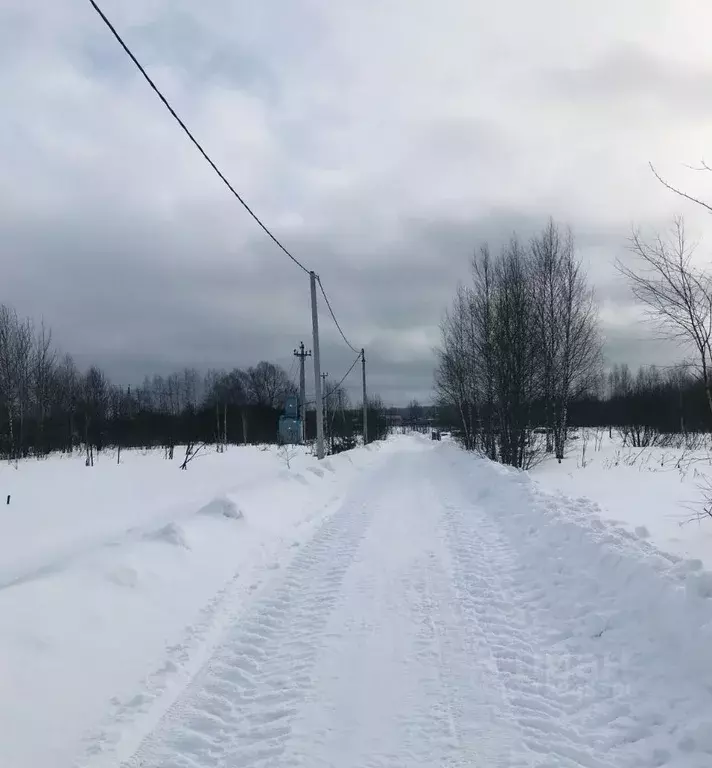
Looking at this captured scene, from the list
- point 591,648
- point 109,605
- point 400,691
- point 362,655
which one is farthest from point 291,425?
point 400,691

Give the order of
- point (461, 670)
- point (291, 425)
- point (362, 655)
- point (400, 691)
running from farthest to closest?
1. point (291, 425)
2. point (362, 655)
3. point (461, 670)
4. point (400, 691)

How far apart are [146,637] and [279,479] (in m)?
10.2

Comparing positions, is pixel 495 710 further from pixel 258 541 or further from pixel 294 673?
pixel 258 541

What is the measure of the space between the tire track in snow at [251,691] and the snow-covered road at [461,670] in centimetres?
1

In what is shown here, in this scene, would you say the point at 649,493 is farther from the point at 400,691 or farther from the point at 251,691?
the point at 251,691

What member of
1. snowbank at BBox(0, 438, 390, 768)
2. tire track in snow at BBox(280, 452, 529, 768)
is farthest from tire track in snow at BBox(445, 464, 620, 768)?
snowbank at BBox(0, 438, 390, 768)

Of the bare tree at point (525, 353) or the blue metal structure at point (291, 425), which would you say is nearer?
the bare tree at point (525, 353)

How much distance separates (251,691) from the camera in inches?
160

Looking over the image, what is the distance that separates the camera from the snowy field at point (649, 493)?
7.86 meters

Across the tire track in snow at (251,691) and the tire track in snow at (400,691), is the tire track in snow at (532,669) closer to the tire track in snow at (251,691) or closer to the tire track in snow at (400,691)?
the tire track in snow at (400,691)

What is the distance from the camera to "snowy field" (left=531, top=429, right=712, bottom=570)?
7863 millimetres

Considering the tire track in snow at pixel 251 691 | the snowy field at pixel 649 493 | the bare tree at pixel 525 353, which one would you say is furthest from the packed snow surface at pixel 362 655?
the bare tree at pixel 525 353

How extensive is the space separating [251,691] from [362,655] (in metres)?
0.96

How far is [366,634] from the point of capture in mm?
5059
